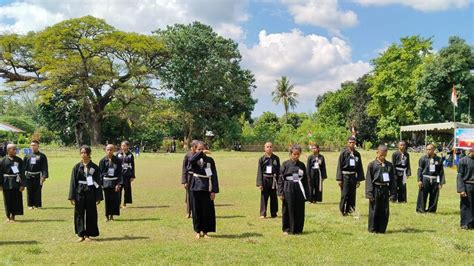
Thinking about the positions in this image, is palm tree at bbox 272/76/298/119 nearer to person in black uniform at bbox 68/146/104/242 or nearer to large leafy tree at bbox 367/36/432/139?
large leafy tree at bbox 367/36/432/139

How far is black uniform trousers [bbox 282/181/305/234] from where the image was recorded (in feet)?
33.0

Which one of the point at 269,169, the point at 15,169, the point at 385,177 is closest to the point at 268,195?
the point at 269,169

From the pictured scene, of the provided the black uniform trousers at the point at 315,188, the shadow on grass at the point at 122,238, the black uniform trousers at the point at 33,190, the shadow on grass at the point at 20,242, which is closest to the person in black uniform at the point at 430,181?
the black uniform trousers at the point at 315,188

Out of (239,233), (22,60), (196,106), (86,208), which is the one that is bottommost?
(239,233)

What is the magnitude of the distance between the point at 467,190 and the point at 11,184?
36.8 ft

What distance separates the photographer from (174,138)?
63062 mm

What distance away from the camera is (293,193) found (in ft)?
33.1

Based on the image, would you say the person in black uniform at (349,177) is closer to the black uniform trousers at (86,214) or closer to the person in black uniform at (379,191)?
the person in black uniform at (379,191)

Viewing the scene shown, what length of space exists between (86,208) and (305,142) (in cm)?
5262

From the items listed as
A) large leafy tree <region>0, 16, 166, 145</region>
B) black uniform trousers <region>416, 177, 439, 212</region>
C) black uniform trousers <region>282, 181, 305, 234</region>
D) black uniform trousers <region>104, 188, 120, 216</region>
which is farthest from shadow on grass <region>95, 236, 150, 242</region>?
large leafy tree <region>0, 16, 166, 145</region>

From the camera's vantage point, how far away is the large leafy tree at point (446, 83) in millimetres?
47000

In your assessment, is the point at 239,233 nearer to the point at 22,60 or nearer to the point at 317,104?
the point at 22,60

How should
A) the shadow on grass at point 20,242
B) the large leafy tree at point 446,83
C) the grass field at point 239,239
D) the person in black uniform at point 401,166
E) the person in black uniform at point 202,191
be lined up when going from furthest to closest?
the large leafy tree at point 446,83 < the person in black uniform at point 401,166 < the person in black uniform at point 202,191 < the shadow on grass at point 20,242 < the grass field at point 239,239

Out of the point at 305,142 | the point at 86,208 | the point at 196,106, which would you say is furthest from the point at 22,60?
the point at 86,208
